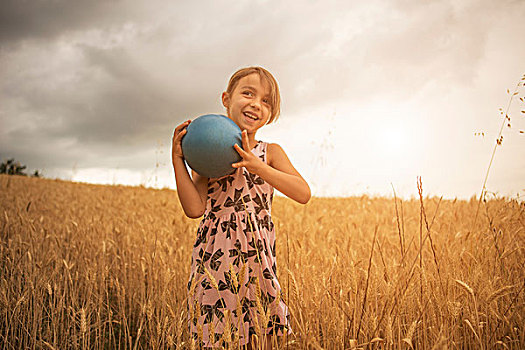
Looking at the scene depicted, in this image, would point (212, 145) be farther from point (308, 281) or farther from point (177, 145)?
point (308, 281)

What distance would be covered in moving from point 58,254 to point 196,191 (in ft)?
8.45

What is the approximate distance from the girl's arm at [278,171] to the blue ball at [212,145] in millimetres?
63

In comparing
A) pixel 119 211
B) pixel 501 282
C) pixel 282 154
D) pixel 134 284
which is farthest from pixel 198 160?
pixel 119 211

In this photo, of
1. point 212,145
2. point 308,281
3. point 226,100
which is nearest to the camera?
point 212,145

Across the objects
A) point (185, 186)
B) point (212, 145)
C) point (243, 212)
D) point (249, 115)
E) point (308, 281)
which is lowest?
point (308, 281)

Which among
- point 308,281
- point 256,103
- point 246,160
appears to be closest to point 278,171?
point 246,160

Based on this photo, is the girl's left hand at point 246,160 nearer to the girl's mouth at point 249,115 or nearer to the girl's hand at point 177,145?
the girl's mouth at point 249,115

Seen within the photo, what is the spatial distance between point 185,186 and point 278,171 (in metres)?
0.57

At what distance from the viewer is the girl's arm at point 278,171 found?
211cm

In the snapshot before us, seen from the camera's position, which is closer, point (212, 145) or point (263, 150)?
point (212, 145)

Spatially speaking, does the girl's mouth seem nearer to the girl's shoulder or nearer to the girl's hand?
the girl's shoulder

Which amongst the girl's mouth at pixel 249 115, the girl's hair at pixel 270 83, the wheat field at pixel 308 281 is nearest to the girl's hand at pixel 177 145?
the girl's mouth at pixel 249 115

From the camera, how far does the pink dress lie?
2156 mm

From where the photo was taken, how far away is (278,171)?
2.22 meters
